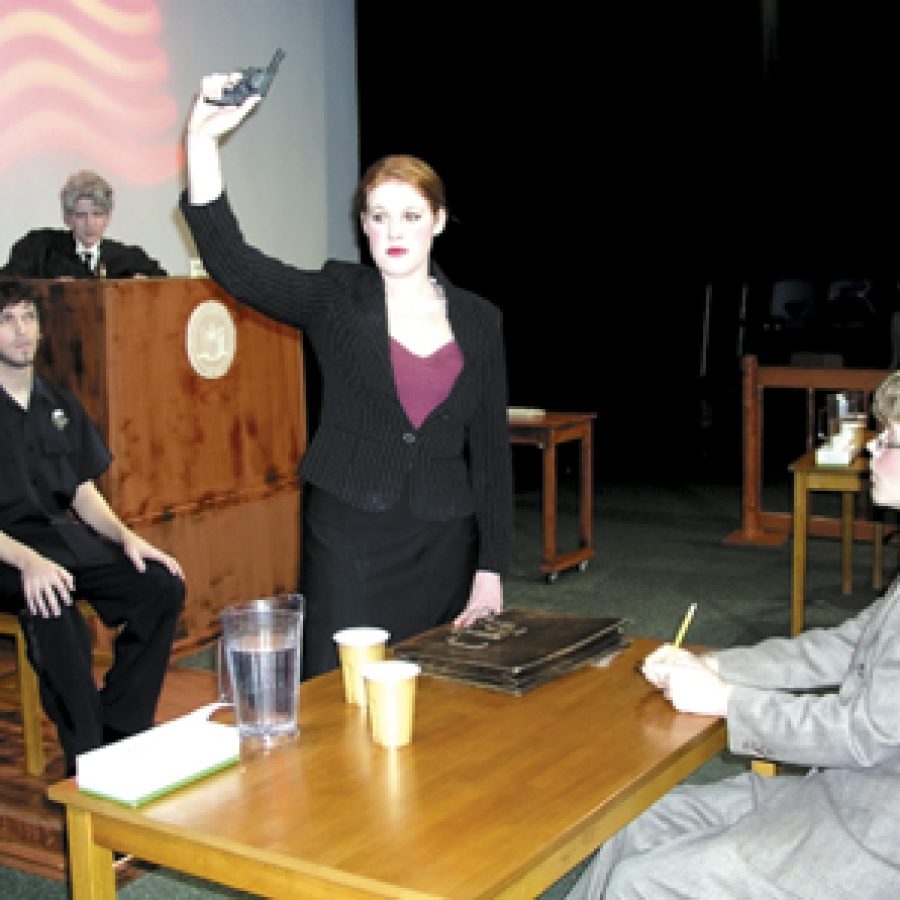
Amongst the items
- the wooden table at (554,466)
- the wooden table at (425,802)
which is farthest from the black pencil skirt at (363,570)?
the wooden table at (554,466)

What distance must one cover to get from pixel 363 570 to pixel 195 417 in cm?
232

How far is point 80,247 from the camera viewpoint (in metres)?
5.27

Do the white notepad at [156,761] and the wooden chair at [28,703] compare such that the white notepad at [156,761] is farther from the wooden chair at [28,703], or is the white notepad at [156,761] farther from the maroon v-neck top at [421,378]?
the wooden chair at [28,703]

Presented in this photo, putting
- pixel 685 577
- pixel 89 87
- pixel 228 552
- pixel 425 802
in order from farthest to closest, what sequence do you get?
1. pixel 89 87
2. pixel 685 577
3. pixel 228 552
4. pixel 425 802

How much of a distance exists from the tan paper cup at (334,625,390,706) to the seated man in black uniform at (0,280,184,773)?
4.47 ft

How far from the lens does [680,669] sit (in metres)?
1.84

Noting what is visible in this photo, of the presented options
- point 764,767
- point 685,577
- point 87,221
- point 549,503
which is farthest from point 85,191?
point 764,767

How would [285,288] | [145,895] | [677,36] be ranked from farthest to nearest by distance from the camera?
1. [677,36]
2. [145,895]
3. [285,288]

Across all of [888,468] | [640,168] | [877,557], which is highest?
[640,168]

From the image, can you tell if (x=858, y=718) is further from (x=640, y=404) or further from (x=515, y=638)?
(x=640, y=404)

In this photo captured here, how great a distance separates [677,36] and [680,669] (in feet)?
25.7

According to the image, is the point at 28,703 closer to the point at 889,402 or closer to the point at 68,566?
the point at 68,566

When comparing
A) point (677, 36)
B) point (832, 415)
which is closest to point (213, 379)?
point (832, 415)

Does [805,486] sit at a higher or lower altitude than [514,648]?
lower
